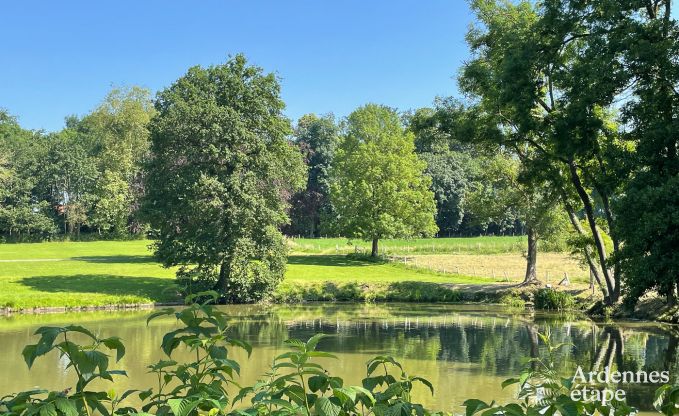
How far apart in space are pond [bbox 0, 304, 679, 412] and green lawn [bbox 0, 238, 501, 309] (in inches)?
92.9

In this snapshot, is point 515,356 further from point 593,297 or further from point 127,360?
point 593,297

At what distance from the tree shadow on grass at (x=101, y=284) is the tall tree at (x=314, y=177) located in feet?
116

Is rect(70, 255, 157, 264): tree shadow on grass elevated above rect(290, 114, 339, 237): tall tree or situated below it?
below

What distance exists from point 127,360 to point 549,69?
17562mm

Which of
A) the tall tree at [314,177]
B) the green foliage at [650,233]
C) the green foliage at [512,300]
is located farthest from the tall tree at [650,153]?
the tall tree at [314,177]

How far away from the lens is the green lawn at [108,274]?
97.7 feet

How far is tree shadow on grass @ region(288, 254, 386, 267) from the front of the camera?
45.8 meters

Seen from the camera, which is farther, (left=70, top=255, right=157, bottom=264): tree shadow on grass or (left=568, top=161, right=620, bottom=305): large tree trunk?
(left=70, top=255, right=157, bottom=264): tree shadow on grass

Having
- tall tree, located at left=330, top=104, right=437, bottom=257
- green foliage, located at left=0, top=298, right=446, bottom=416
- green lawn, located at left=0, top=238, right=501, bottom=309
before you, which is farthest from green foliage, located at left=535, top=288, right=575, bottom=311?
green foliage, located at left=0, top=298, right=446, bottom=416

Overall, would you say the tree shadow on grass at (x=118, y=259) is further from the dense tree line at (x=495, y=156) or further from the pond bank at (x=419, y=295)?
the pond bank at (x=419, y=295)

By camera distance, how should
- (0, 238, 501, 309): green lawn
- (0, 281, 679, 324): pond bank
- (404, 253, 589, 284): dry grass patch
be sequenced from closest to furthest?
(0, 281, 679, 324): pond bank → (0, 238, 501, 309): green lawn → (404, 253, 589, 284): dry grass patch

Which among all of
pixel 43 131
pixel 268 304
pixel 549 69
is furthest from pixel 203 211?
pixel 43 131

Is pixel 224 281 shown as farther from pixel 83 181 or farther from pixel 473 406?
pixel 83 181

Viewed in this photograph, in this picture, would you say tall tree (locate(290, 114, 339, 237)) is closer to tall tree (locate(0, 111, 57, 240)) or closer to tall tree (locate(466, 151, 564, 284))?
tall tree (locate(0, 111, 57, 240))
